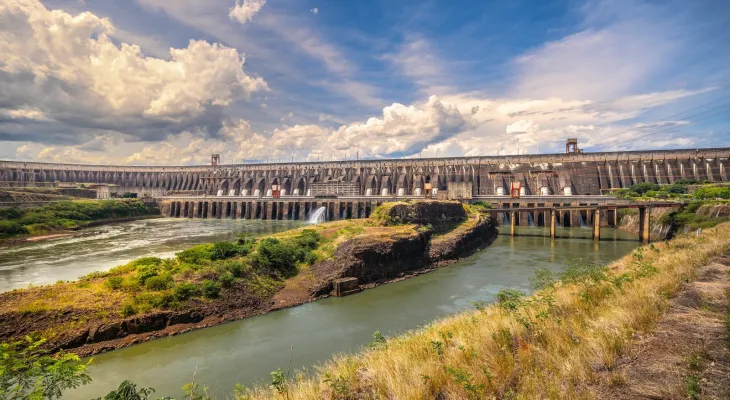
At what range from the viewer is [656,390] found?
4973 mm

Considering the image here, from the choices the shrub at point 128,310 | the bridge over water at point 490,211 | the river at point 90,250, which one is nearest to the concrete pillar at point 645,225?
the bridge over water at point 490,211

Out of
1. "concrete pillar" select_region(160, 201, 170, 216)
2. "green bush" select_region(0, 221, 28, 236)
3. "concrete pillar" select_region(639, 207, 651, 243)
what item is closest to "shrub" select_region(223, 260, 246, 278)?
"concrete pillar" select_region(639, 207, 651, 243)

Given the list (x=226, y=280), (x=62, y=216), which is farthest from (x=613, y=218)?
(x=62, y=216)

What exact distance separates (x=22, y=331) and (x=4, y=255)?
28985 millimetres

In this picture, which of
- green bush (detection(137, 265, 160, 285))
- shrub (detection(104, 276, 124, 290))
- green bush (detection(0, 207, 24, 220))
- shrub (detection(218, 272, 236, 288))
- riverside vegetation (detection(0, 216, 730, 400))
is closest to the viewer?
riverside vegetation (detection(0, 216, 730, 400))

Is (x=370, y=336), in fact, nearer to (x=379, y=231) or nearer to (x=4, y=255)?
(x=379, y=231)

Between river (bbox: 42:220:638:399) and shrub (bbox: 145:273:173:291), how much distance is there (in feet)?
11.8

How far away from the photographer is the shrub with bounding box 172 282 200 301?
58.3 feet

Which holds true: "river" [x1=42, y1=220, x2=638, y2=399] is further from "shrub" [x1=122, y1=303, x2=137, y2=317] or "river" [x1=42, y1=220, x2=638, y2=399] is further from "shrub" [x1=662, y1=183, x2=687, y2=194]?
"shrub" [x1=662, y1=183, x2=687, y2=194]

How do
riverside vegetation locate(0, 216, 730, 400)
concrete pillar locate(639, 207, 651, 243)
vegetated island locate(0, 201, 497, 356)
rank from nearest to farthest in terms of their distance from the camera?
1. riverside vegetation locate(0, 216, 730, 400)
2. vegetated island locate(0, 201, 497, 356)
3. concrete pillar locate(639, 207, 651, 243)

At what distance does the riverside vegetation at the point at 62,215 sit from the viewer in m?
45.0

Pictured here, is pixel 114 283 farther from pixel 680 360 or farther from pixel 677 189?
pixel 677 189

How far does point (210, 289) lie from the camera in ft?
61.2

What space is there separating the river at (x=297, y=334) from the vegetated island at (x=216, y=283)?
3.38 ft
